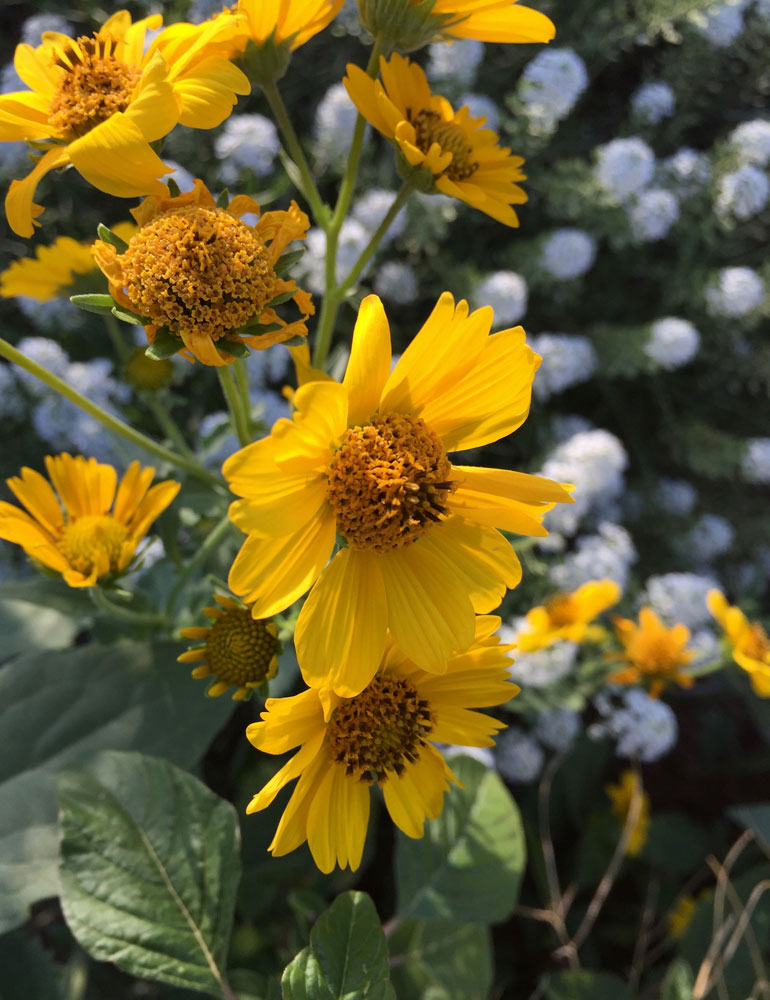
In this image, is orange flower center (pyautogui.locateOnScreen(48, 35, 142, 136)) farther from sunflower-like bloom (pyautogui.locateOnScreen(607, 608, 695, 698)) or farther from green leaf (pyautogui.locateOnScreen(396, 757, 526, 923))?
sunflower-like bloom (pyautogui.locateOnScreen(607, 608, 695, 698))

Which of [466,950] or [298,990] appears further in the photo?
[466,950]

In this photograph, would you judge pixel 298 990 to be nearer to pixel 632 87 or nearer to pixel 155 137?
pixel 155 137

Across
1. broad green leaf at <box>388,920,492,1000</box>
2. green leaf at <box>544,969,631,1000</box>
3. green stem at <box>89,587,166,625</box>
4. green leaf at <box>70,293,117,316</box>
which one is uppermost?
green leaf at <box>70,293,117,316</box>

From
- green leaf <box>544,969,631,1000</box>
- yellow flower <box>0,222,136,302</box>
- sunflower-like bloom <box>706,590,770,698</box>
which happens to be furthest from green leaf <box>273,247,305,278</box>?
green leaf <box>544,969,631,1000</box>

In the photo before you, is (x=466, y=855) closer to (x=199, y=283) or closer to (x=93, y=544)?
(x=93, y=544)

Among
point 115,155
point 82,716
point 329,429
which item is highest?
point 115,155

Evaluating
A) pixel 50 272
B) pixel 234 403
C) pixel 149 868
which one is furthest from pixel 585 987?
pixel 50 272

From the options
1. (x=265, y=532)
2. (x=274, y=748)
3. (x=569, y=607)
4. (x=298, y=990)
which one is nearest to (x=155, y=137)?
(x=265, y=532)
